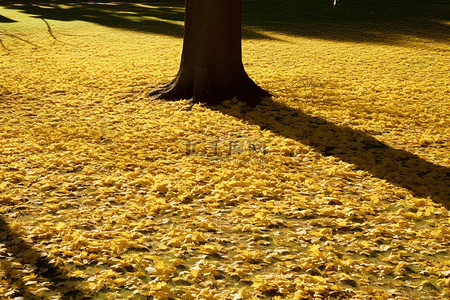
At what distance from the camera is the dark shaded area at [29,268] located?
129 inches

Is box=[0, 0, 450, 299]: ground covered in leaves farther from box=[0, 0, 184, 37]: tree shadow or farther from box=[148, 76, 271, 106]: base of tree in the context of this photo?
box=[0, 0, 184, 37]: tree shadow

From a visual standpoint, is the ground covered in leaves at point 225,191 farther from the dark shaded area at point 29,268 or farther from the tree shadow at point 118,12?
the tree shadow at point 118,12

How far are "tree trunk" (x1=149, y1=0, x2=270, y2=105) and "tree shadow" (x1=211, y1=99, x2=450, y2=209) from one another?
1.45 ft

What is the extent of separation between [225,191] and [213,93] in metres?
3.63

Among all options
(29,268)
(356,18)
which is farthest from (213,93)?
(356,18)

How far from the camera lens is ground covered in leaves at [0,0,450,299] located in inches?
136

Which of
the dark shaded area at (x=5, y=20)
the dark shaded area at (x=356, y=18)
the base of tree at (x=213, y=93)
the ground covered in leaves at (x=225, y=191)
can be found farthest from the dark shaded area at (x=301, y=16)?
the base of tree at (x=213, y=93)

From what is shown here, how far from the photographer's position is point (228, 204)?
4691 mm

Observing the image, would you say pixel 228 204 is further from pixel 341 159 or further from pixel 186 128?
pixel 186 128

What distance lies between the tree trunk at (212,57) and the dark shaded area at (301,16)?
9.09m

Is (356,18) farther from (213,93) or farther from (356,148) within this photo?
(356,148)

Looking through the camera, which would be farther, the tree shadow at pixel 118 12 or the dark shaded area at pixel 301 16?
the tree shadow at pixel 118 12

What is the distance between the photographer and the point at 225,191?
16.2 feet

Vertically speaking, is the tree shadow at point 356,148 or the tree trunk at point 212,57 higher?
the tree trunk at point 212,57
